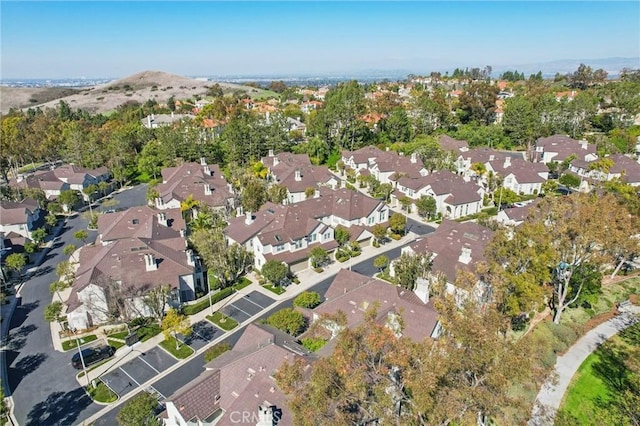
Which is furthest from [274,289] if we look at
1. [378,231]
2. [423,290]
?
[423,290]

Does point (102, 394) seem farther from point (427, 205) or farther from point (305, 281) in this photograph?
point (427, 205)

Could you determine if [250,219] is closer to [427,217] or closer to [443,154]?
[427,217]

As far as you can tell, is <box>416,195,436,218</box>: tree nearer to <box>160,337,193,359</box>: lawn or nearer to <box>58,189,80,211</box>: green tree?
<box>160,337,193,359</box>: lawn

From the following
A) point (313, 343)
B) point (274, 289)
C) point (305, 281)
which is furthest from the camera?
point (305, 281)

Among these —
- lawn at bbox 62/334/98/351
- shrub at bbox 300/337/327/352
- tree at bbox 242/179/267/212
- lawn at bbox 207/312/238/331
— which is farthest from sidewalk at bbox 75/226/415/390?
tree at bbox 242/179/267/212

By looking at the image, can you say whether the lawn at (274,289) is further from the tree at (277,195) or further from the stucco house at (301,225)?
the tree at (277,195)
